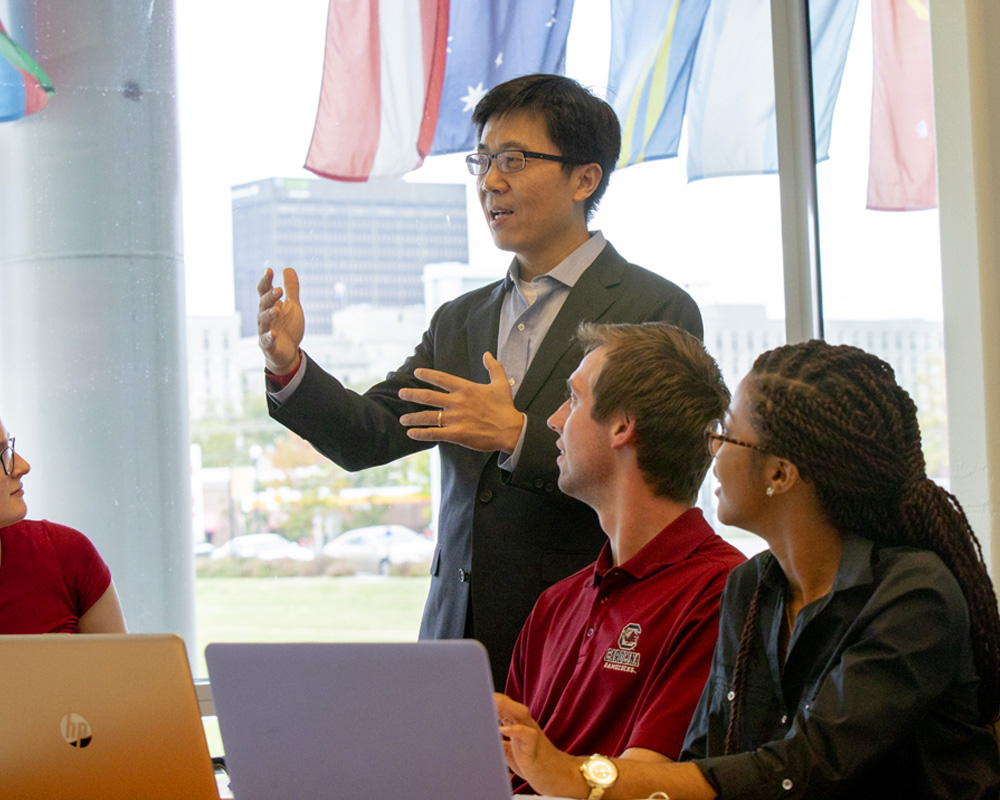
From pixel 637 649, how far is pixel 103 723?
78 cm

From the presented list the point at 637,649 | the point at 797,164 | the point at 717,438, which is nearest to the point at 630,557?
the point at 637,649

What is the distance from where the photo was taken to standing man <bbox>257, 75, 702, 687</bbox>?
196cm

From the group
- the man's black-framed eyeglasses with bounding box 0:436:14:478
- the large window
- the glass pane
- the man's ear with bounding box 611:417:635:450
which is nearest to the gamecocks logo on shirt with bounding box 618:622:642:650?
the man's ear with bounding box 611:417:635:450

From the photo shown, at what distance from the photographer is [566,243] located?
7.42 ft

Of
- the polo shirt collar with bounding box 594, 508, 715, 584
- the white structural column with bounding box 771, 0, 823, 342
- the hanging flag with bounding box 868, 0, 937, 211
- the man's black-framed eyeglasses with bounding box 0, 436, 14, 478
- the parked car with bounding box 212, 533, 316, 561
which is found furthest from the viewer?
the parked car with bounding box 212, 533, 316, 561

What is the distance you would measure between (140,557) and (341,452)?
3.84ft

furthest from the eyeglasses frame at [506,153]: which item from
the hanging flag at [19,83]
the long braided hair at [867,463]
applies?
the hanging flag at [19,83]

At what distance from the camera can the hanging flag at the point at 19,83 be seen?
289cm

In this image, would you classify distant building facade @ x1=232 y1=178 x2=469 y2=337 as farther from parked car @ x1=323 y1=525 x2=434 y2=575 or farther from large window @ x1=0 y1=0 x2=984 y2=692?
parked car @ x1=323 y1=525 x2=434 y2=575

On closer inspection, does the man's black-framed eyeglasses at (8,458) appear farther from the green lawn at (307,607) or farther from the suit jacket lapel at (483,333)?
the green lawn at (307,607)

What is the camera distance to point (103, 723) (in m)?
1.12

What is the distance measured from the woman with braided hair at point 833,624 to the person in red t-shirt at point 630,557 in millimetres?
141

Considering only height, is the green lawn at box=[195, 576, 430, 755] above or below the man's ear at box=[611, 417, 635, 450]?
below

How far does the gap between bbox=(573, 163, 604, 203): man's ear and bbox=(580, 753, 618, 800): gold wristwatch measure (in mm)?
1356
